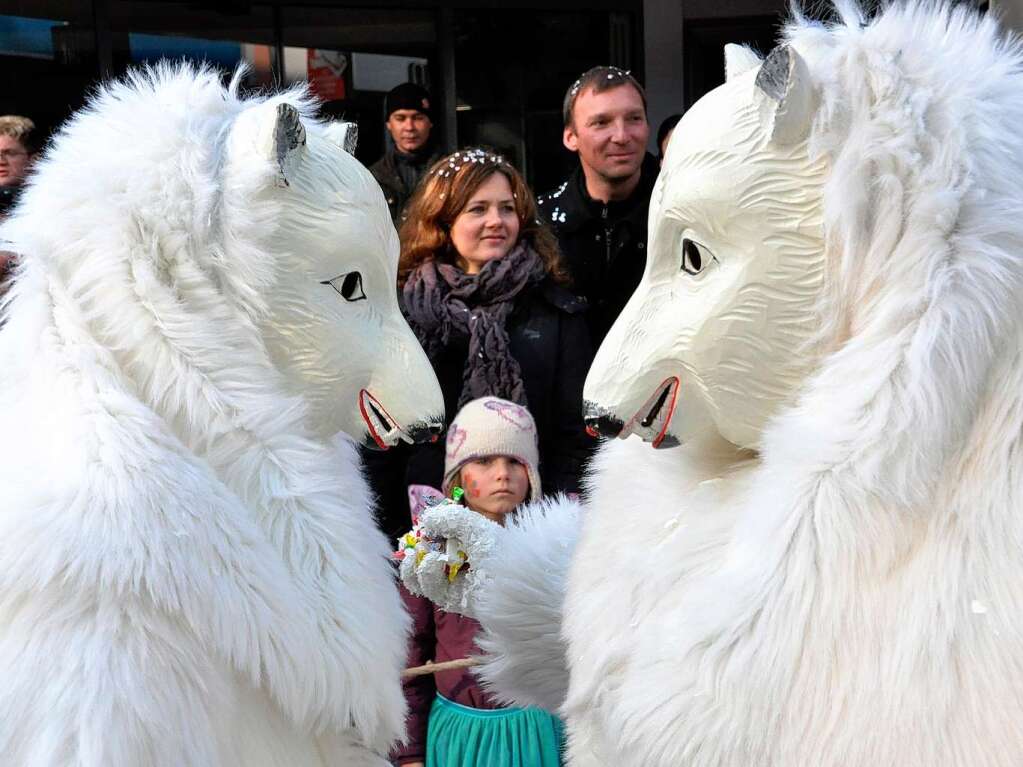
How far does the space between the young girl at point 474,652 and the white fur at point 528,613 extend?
0.46m

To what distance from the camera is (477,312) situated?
10.3ft

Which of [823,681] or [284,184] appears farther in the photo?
[284,184]

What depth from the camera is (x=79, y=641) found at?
61.9 inches

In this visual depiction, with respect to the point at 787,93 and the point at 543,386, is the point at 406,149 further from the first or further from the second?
the point at 787,93

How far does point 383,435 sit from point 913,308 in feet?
2.72

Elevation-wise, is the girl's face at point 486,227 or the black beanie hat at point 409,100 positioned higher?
the black beanie hat at point 409,100

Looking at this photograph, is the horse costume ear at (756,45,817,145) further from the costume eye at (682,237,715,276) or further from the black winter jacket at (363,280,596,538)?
the black winter jacket at (363,280,596,538)

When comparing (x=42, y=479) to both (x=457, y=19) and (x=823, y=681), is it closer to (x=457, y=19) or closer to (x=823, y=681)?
(x=823, y=681)

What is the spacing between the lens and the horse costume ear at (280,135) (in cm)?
185

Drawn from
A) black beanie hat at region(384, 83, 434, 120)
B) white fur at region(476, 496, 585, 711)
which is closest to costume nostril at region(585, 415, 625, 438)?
white fur at region(476, 496, 585, 711)

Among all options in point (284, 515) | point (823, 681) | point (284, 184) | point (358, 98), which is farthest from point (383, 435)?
point (358, 98)

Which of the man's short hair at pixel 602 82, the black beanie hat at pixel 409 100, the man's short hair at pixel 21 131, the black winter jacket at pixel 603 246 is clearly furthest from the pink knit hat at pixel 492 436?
the black beanie hat at pixel 409 100

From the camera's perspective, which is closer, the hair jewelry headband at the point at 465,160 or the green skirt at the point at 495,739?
the green skirt at the point at 495,739

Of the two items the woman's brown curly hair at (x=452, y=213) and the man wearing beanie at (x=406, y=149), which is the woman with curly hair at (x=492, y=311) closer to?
the woman's brown curly hair at (x=452, y=213)
